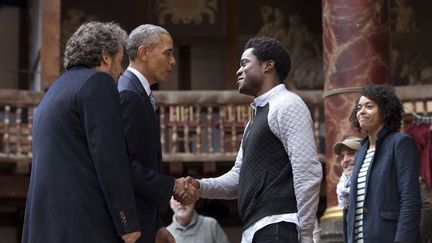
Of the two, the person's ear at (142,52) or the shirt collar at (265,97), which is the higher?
the person's ear at (142,52)

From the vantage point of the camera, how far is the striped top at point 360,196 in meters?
6.58

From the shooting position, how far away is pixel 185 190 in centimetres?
644

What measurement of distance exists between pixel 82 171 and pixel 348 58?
644 centimetres

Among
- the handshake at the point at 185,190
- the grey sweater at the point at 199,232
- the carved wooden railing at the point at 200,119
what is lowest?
the grey sweater at the point at 199,232

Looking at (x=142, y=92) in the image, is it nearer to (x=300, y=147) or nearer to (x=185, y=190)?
(x=185, y=190)

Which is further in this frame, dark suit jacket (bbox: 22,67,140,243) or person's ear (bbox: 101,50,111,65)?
person's ear (bbox: 101,50,111,65)

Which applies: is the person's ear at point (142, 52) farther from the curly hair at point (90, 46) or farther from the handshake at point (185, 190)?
the handshake at point (185, 190)

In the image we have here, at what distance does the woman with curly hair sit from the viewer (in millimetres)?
→ 6405

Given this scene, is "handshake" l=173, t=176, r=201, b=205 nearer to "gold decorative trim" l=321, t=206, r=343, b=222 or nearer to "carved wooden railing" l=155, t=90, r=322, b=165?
"gold decorative trim" l=321, t=206, r=343, b=222

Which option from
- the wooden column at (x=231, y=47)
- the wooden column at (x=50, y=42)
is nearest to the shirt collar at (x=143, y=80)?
the wooden column at (x=50, y=42)

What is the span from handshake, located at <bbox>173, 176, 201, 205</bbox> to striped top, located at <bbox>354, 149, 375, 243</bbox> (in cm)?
90

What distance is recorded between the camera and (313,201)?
5910 mm

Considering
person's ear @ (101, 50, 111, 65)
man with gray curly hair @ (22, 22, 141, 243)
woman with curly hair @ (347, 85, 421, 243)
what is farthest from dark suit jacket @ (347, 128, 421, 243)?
person's ear @ (101, 50, 111, 65)

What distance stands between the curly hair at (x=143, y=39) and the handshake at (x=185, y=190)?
736 millimetres
